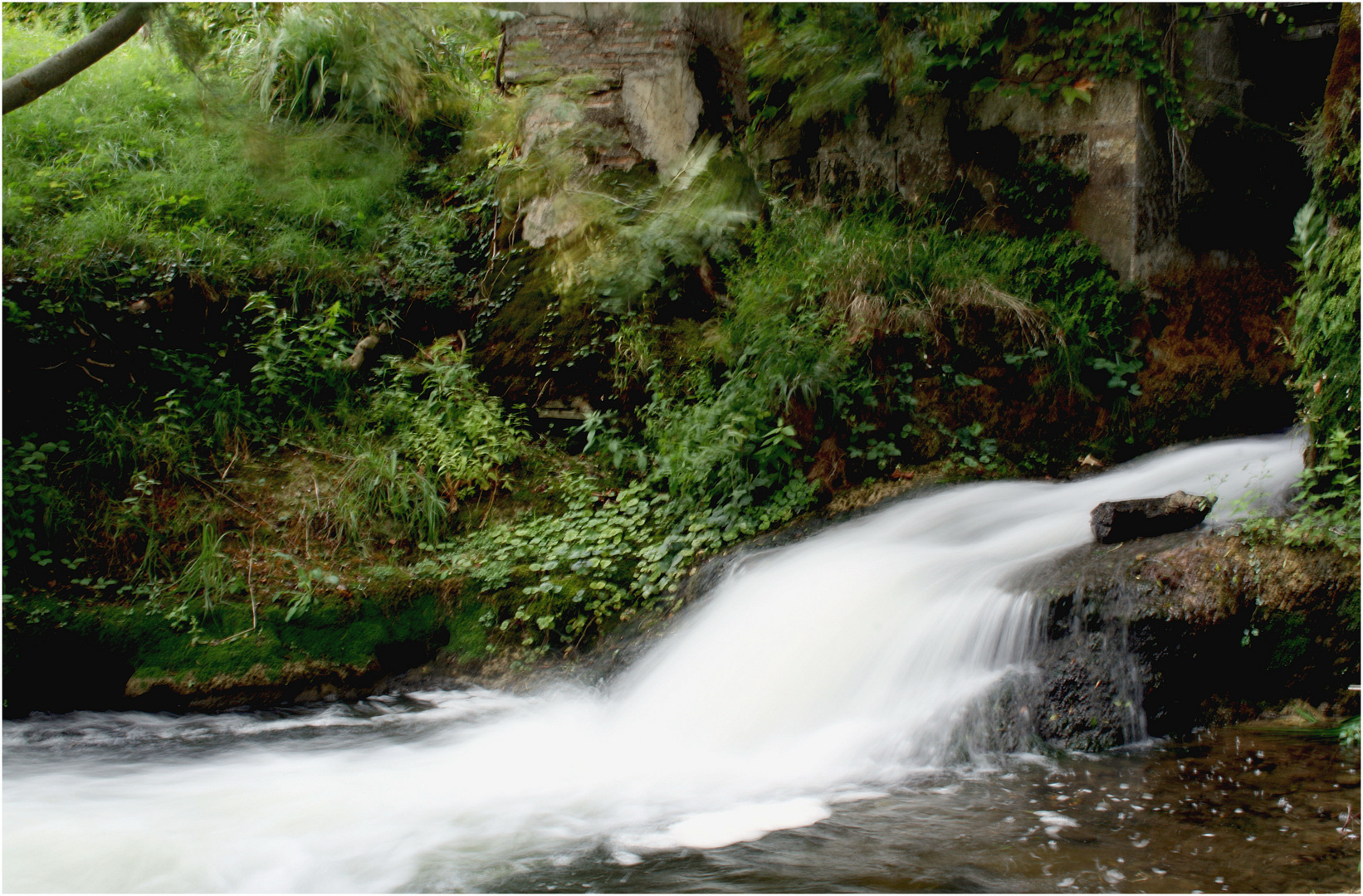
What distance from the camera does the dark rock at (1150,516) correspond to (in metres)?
4.32

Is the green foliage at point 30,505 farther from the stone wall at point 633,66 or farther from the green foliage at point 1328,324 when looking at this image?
the green foliage at point 1328,324

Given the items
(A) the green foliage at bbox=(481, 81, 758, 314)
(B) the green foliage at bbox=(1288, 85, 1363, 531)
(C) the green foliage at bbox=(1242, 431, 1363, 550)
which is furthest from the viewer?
(A) the green foliage at bbox=(481, 81, 758, 314)

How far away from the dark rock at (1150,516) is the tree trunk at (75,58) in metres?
5.47

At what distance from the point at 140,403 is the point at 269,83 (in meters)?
3.41

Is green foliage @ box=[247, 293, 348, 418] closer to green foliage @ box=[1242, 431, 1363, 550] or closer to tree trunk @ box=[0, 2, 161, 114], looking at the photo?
tree trunk @ box=[0, 2, 161, 114]

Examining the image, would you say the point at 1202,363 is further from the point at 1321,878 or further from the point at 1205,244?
the point at 1321,878

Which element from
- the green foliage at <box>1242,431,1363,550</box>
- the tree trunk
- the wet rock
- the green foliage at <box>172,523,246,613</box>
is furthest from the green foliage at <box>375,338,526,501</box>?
the green foliage at <box>1242,431,1363,550</box>

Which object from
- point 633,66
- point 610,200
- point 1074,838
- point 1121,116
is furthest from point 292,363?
point 1121,116

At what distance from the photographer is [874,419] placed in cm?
606

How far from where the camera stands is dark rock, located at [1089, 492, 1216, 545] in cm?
432

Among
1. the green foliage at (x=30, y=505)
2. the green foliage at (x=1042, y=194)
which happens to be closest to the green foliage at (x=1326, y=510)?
the green foliage at (x=1042, y=194)

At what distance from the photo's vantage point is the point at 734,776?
3.68 meters

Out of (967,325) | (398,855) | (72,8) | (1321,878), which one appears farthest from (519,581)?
(72,8)

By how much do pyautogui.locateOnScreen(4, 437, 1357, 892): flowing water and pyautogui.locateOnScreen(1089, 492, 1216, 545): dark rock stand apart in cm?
17
